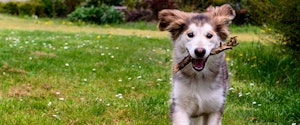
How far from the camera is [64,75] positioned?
7.92 metres

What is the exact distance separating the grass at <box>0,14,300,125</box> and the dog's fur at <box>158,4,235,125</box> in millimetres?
969

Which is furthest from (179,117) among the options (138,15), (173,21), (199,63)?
(138,15)

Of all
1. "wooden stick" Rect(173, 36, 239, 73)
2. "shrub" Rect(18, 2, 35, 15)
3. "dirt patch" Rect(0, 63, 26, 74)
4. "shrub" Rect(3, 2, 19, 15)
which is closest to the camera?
"wooden stick" Rect(173, 36, 239, 73)

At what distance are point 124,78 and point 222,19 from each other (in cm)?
348

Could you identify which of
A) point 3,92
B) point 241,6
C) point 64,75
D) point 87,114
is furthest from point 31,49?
point 241,6

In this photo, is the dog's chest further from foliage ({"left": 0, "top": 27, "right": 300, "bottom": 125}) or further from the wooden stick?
foliage ({"left": 0, "top": 27, "right": 300, "bottom": 125})

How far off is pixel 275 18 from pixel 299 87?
1.47 m

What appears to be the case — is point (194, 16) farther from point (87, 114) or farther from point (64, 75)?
point (64, 75)

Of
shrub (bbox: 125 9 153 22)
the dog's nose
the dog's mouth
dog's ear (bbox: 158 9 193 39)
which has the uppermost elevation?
dog's ear (bbox: 158 9 193 39)

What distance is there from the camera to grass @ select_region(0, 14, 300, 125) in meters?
5.80

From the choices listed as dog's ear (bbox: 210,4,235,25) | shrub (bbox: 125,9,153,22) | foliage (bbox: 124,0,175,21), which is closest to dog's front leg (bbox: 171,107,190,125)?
dog's ear (bbox: 210,4,235,25)

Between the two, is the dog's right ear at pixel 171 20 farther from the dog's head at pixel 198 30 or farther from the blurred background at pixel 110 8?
the blurred background at pixel 110 8

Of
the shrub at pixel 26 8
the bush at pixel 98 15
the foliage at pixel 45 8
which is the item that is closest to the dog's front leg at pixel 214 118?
the bush at pixel 98 15

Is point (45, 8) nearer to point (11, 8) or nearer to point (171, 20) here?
point (11, 8)
